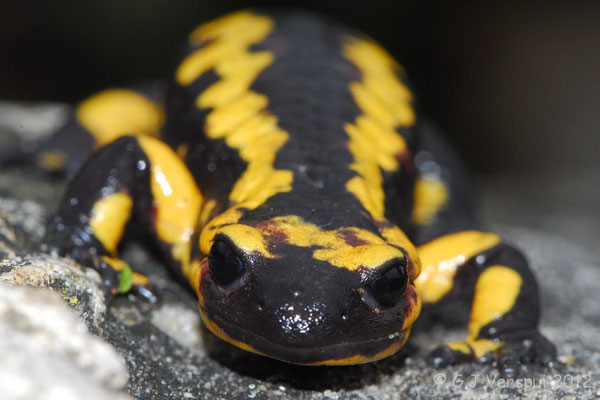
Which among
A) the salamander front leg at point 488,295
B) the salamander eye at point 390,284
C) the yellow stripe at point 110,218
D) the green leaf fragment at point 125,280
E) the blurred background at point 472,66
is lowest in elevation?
the blurred background at point 472,66

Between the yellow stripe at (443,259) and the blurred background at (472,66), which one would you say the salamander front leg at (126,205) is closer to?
the yellow stripe at (443,259)

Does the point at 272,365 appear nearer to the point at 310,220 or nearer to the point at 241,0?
the point at 310,220

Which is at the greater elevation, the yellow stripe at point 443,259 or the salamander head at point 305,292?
the salamander head at point 305,292

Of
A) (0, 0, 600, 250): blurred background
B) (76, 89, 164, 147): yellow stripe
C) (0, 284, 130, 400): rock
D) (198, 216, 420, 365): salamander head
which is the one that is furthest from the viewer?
(0, 0, 600, 250): blurred background

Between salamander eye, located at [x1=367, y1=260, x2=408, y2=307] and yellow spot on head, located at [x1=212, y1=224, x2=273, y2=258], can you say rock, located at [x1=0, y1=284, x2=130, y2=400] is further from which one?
salamander eye, located at [x1=367, y1=260, x2=408, y2=307]

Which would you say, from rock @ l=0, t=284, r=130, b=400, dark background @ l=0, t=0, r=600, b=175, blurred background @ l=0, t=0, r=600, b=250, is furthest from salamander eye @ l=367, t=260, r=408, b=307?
dark background @ l=0, t=0, r=600, b=175

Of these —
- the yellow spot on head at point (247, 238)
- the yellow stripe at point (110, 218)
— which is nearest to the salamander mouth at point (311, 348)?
the yellow spot on head at point (247, 238)

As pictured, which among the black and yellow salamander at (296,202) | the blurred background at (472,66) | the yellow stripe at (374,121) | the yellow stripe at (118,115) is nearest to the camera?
the black and yellow salamander at (296,202)
